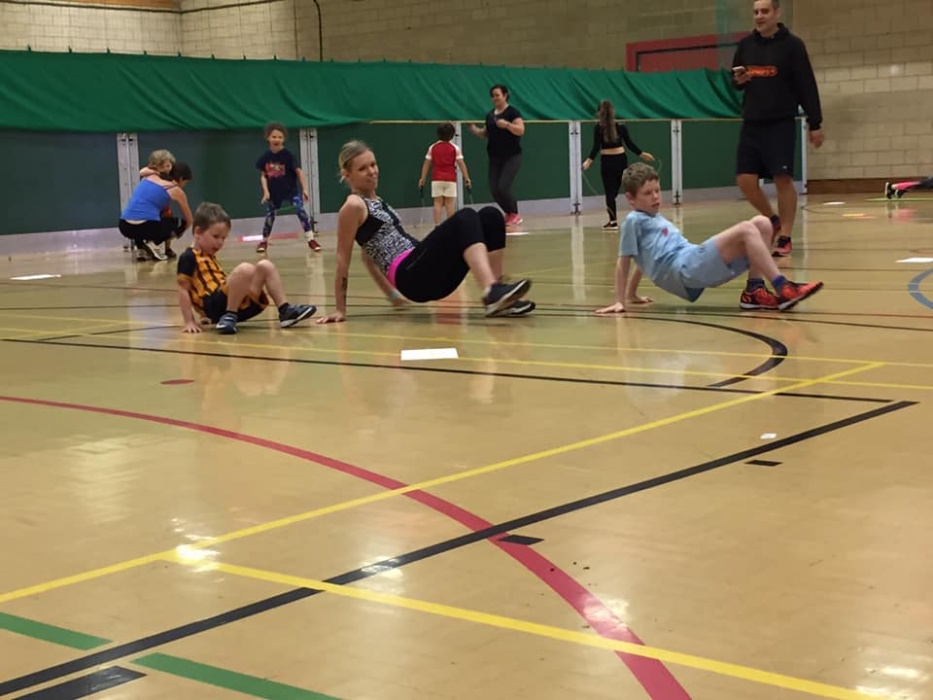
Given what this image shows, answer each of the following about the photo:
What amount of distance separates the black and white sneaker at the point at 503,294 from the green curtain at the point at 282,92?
10.8m

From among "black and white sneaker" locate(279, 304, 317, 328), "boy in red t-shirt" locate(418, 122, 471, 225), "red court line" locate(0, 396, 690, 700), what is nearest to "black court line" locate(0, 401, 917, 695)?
"red court line" locate(0, 396, 690, 700)

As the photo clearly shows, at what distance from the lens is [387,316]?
27.1 feet

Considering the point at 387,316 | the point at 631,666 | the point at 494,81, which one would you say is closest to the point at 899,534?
the point at 631,666

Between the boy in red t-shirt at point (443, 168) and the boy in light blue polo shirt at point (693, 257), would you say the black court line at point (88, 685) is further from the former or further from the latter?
the boy in red t-shirt at point (443, 168)

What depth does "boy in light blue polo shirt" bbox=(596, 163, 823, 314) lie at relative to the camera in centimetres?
726

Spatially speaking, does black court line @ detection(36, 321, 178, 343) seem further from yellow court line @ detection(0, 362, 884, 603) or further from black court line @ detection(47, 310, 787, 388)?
yellow court line @ detection(0, 362, 884, 603)

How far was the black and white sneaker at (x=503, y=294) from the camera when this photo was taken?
7.55m

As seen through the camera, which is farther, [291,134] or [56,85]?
[291,134]

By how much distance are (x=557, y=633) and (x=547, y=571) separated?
0.40m

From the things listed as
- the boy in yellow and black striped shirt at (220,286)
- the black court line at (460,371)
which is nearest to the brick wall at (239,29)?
the boy in yellow and black striped shirt at (220,286)

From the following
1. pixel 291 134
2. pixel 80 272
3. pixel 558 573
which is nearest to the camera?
pixel 558 573

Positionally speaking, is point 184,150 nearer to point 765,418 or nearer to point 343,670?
point 765,418

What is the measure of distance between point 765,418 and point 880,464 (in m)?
0.73

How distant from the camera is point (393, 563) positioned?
3.10 metres
